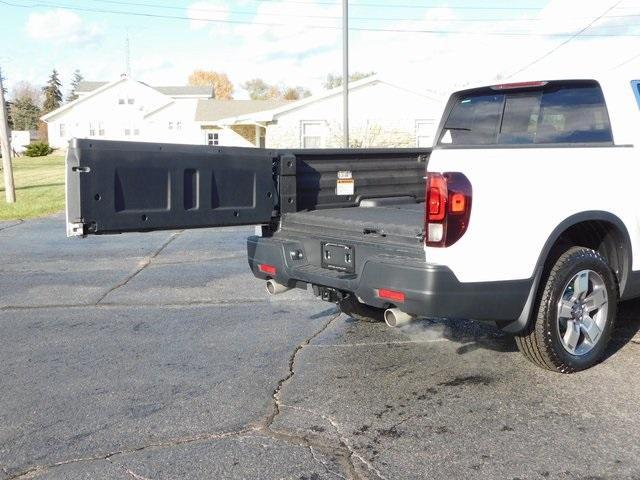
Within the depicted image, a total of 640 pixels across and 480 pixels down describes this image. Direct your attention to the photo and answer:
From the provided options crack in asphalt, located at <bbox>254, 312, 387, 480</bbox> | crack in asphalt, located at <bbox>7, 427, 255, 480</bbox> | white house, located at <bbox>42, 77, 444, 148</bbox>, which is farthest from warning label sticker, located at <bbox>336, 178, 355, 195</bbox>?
white house, located at <bbox>42, 77, 444, 148</bbox>

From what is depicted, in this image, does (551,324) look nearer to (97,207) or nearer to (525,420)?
(525,420)

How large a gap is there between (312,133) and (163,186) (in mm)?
28063

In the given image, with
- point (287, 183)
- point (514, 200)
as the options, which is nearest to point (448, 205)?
point (514, 200)

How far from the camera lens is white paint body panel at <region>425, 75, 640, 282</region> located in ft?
13.7

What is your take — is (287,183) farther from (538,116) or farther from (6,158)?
(6,158)

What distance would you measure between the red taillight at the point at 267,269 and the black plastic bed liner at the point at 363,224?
0.27m

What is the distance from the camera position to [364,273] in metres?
4.58

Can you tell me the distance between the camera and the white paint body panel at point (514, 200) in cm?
419

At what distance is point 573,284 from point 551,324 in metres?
0.33

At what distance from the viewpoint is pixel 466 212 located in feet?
13.6

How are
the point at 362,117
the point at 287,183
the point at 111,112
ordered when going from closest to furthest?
1. the point at 287,183
2. the point at 362,117
3. the point at 111,112

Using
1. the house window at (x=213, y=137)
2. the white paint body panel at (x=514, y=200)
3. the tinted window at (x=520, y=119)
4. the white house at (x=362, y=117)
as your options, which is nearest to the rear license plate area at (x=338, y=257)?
the white paint body panel at (x=514, y=200)

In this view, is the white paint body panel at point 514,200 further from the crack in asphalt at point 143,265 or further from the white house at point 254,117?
the white house at point 254,117

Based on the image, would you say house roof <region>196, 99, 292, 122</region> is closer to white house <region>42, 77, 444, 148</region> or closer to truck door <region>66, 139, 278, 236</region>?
white house <region>42, 77, 444, 148</region>
